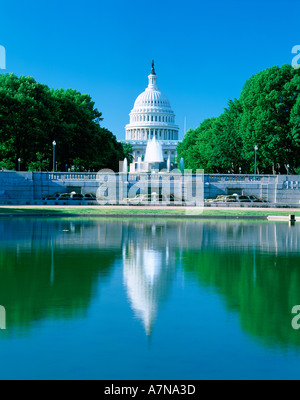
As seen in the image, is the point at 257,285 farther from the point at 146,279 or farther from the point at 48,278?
the point at 48,278

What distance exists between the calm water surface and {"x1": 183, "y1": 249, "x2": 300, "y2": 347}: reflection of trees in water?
2cm

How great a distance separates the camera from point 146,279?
1382 centimetres

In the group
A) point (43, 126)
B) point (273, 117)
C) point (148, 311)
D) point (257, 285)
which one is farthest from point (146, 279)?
point (43, 126)

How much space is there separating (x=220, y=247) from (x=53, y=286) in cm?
885

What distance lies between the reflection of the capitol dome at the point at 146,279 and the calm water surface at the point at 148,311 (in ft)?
0.11

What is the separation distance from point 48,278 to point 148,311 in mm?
4038

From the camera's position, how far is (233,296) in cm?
1194

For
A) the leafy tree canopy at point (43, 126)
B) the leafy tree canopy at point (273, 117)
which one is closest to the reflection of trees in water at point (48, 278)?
the leafy tree canopy at point (273, 117)

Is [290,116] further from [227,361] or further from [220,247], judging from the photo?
[227,361]

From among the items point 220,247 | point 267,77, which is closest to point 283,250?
point 220,247

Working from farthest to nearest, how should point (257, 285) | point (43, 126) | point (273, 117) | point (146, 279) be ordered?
point (43, 126) → point (273, 117) → point (146, 279) → point (257, 285)

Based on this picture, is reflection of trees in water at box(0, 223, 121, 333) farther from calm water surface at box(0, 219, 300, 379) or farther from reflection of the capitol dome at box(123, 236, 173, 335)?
reflection of the capitol dome at box(123, 236, 173, 335)

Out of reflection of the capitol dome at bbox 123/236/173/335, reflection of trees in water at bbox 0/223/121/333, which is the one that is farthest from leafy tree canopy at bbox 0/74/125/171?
reflection of the capitol dome at bbox 123/236/173/335

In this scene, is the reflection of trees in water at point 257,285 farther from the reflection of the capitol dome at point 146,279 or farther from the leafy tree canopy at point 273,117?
the leafy tree canopy at point 273,117
